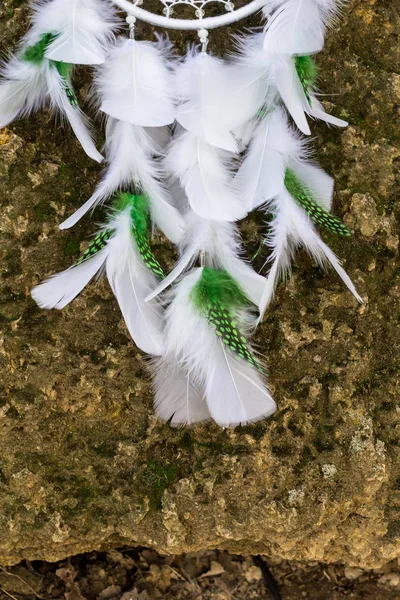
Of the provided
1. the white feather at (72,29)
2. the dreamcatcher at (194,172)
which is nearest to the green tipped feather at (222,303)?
the dreamcatcher at (194,172)

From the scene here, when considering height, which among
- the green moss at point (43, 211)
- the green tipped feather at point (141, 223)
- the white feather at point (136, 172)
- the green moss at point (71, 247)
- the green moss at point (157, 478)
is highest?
the white feather at point (136, 172)

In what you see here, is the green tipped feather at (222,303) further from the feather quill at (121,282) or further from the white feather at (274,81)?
the white feather at (274,81)

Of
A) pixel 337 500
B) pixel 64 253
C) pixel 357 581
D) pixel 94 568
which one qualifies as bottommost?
pixel 94 568

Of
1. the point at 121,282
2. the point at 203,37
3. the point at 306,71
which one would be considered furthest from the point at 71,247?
the point at 306,71

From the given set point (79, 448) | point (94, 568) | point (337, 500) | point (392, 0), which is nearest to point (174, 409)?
point (79, 448)

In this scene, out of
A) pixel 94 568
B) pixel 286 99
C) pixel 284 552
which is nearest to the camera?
pixel 286 99

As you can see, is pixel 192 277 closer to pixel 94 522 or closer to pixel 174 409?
pixel 174 409

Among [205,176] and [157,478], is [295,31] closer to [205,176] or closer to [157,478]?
[205,176]
